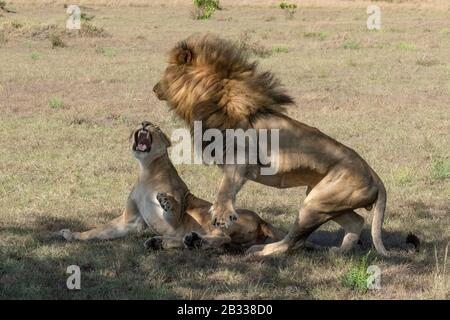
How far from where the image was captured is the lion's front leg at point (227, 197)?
543 centimetres

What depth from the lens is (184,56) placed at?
5.81 metres

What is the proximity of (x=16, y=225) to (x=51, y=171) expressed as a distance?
2.47 meters

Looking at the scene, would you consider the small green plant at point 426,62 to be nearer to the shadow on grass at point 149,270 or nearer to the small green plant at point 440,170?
the small green plant at point 440,170

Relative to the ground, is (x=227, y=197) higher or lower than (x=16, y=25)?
lower

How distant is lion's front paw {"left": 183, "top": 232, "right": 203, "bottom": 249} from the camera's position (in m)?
5.88

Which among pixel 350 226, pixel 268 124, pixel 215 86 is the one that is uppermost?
pixel 215 86

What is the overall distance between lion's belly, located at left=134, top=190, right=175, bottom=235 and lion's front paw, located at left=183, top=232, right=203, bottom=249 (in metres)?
0.30

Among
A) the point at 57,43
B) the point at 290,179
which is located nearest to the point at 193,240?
the point at 290,179

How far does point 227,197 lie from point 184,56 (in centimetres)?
116

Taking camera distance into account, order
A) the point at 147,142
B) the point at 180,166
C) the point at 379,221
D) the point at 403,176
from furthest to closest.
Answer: the point at 180,166 < the point at 403,176 < the point at 147,142 < the point at 379,221

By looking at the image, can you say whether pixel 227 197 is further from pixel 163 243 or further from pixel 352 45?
pixel 352 45

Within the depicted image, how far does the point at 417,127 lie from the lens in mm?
12578

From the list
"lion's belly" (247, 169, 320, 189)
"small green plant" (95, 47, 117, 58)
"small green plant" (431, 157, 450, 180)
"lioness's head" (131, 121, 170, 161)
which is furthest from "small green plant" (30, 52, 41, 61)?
"lion's belly" (247, 169, 320, 189)

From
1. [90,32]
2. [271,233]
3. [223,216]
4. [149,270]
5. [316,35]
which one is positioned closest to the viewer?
[223,216]
